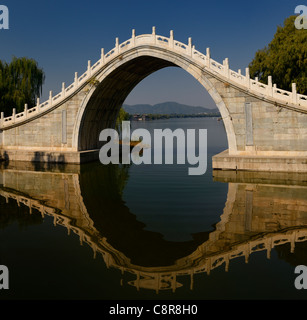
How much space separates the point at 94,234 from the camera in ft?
32.9

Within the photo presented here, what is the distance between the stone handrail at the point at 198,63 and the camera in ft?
63.7

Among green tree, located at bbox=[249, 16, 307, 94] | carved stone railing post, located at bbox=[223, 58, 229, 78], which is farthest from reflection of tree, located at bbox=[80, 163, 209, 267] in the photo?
green tree, located at bbox=[249, 16, 307, 94]

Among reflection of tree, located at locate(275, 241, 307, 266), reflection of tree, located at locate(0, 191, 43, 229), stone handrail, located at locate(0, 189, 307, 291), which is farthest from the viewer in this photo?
reflection of tree, located at locate(0, 191, 43, 229)

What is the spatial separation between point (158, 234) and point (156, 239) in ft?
1.29

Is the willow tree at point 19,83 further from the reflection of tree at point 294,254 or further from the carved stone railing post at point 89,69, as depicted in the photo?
the reflection of tree at point 294,254

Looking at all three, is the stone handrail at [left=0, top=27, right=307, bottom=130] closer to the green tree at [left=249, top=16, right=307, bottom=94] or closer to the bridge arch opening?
the bridge arch opening

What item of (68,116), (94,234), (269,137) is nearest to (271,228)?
(94,234)

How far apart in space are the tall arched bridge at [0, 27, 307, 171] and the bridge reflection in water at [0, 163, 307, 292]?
2019 mm

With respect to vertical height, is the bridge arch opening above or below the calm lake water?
above

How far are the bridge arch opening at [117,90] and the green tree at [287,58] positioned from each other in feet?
24.7

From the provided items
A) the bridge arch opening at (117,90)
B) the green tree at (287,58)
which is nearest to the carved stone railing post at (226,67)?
the bridge arch opening at (117,90)

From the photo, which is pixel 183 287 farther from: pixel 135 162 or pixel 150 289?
pixel 135 162

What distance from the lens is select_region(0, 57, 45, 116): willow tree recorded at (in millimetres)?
32969

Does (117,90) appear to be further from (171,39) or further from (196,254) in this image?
(196,254)
